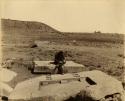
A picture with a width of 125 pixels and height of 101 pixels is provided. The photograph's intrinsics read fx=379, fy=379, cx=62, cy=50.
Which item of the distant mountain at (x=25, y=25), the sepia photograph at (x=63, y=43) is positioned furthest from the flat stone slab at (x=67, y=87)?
the distant mountain at (x=25, y=25)

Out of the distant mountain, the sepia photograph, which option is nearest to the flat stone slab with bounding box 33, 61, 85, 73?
the sepia photograph

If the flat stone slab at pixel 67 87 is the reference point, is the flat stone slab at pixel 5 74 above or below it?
above

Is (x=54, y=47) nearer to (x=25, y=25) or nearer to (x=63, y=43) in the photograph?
(x=63, y=43)

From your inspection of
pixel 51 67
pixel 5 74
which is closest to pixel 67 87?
pixel 51 67

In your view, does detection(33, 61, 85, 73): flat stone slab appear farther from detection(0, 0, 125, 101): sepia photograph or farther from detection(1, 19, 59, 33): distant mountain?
detection(1, 19, 59, 33): distant mountain

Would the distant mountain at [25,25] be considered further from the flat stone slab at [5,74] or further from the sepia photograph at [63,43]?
the flat stone slab at [5,74]

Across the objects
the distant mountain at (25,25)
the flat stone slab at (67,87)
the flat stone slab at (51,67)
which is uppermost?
the distant mountain at (25,25)
